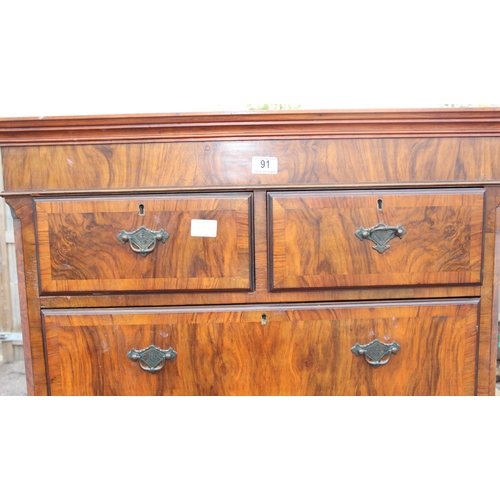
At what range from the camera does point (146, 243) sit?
932 mm

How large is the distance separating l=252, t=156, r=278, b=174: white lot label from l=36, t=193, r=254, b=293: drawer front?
77mm

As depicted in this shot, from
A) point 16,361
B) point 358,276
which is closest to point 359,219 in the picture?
point 358,276

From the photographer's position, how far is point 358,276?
957 millimetres

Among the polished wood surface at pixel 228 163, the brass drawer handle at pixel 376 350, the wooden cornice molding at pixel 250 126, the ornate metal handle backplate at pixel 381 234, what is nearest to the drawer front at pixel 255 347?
the brass drawer handle at pixel 376 350

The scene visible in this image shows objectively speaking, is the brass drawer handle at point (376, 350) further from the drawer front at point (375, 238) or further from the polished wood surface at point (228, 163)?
the polished wood surface at point (228, 163)

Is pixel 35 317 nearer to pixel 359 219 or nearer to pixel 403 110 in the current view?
pixel 359 219

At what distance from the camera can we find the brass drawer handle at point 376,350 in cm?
97

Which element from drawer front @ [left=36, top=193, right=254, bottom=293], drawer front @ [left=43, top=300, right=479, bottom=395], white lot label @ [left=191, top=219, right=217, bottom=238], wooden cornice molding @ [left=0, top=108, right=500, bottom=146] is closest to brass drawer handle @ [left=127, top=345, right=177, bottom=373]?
drawer front @ [left=43, top=300, right=479, bottom=395]

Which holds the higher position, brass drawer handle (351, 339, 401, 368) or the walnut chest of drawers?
the walnut chest of drawers

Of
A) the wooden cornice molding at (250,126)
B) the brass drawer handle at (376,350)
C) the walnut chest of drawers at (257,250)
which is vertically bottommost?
the brass drawer handle at (376,350)

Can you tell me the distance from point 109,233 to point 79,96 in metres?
0.99

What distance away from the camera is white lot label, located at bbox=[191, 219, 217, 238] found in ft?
3.05

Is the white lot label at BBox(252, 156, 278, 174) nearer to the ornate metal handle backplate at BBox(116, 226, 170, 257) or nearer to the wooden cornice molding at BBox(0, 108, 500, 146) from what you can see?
the wooden cornice molding at BBox(0, 108, 500, 146)

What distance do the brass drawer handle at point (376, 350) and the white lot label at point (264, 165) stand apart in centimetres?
50
